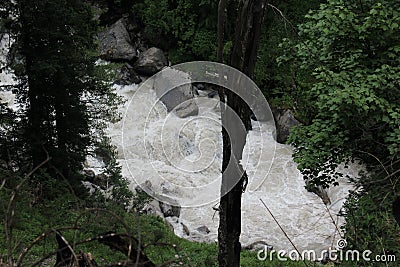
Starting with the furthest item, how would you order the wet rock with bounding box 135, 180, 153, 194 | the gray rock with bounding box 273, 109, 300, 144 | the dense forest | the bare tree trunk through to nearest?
1. the gray rock with bounding box 273, 109, 300, 144
2. the wet rock with bounding box 135, 180, 153, 194
3. the dense forest
4. the bare tree trunk

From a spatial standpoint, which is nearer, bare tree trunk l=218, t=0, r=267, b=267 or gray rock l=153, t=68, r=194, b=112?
bare tree trunk l=218, t=0, r=267, b=267

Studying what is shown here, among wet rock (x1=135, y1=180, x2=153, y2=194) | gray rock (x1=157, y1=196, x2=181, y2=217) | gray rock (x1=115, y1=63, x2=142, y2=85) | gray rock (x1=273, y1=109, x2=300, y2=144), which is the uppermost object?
gray rock (x1=115, y1=63, x2=142, y2=85)

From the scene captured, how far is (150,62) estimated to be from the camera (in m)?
16.5

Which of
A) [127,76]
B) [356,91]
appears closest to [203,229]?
[356,91]

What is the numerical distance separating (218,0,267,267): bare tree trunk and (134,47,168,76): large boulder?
37.8 ft

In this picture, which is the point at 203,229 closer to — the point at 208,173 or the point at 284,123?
the point at 208,173

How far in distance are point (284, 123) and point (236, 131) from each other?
9.52 m

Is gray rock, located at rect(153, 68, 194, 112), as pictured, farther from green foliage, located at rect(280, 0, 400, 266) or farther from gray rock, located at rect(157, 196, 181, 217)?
green foliage, located at rect(280, 0, 400, 266)

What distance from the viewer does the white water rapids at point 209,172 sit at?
10414 millimetres

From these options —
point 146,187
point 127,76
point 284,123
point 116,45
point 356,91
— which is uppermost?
point 116,45

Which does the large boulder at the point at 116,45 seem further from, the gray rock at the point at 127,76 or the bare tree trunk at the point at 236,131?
the bare tree trunk at the point at 236,131

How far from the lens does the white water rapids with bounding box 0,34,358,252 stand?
10.4 meters

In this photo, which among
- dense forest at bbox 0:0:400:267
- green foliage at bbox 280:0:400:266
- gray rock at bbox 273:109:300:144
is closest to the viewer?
dense forest at bbox 0:0:400:267

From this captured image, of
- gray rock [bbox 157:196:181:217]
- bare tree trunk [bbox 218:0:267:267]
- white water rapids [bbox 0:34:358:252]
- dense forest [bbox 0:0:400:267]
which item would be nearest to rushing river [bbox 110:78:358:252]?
white water rapids [bbox 0:34:358:252]
